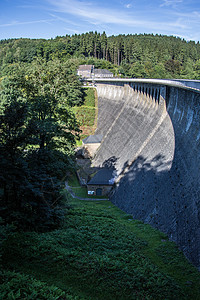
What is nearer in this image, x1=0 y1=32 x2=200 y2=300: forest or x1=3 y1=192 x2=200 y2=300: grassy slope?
x1=0 y1=32 x2=200 y2=300: forest

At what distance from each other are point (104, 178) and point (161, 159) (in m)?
12.0

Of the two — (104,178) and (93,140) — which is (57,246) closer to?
(104,178)

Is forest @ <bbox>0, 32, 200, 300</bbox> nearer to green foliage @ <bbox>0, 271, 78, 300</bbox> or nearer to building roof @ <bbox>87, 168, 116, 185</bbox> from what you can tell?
green foliage @ <bbox>0, 271, 78, 300</bbox>

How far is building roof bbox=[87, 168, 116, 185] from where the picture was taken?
40.3 meters

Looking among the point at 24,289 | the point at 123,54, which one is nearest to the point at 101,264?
the point at 24,289

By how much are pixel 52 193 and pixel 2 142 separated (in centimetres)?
486

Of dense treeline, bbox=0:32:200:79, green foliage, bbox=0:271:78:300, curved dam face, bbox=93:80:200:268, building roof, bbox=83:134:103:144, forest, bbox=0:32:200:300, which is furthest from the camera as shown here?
dense treeline, bbox=0:32:200:79

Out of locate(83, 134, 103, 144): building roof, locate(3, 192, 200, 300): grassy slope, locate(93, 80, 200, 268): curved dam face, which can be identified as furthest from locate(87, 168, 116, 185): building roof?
locate(3, 192, 200, 300): grassy slope

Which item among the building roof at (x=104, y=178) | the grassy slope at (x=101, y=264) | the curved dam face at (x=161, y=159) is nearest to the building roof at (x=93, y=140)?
the curved dam face at (x=161, y=159)

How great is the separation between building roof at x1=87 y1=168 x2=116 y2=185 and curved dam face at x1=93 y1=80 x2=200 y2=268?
1.18 metres

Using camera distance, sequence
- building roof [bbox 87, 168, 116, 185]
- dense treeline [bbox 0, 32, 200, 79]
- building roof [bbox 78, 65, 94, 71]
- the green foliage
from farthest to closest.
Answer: dense treeline [bbox 0, 32, 200, 79] → building roof [bbox 78, 65, 94, 71] → building roof [bbox 87, 168, 116, 185] → the green foliage

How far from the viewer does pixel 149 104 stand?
1770 inches

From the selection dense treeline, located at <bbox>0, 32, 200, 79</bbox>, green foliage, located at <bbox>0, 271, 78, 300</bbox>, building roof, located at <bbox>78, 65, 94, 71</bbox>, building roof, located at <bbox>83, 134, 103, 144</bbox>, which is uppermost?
dense treeline, located at <bbox>0, 32, 200, 79</bbox>

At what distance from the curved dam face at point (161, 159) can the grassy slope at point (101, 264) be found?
1939 millimetres
